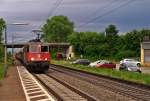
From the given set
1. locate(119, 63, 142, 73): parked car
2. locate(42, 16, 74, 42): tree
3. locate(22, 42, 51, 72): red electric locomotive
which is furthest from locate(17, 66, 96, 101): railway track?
locate(42, 16, 74, 42): tree

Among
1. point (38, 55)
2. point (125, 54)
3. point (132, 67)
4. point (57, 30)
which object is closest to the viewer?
point (38, 55)

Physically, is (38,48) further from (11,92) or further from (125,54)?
(125,54)

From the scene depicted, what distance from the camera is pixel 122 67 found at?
215 ft

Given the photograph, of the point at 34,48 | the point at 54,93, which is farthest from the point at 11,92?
the point at 34,48

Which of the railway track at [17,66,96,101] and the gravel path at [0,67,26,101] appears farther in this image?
the gravel path at [0,67,26,101]

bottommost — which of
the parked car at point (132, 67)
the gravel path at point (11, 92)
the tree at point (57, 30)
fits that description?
the gravel path at point (11, 92)

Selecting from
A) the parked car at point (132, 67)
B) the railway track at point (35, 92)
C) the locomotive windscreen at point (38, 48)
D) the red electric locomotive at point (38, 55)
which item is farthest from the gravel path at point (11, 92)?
the parked car at point (132, 67)

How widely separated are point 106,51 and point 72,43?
2449cm

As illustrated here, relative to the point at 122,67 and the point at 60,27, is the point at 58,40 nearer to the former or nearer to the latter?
the point at 60,27

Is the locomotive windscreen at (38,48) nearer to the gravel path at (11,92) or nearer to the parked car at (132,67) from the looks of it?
the parked car at (132,67)

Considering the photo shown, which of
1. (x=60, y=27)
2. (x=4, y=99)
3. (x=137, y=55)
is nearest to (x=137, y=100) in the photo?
(x=4, y=99)

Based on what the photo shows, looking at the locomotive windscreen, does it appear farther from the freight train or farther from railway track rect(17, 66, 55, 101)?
railway track rect(17, 66, 55, 101)

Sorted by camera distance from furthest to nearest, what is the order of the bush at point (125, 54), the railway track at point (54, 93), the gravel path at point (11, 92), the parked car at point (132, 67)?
the bush at point (125, 54), the parked car at point (132, 67), the gravel path at point (11, 92), the railway track at point (54, 93)

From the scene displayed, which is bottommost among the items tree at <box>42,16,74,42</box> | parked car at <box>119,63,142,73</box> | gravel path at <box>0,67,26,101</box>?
gravel path at <box>0,67,26,101</box>
